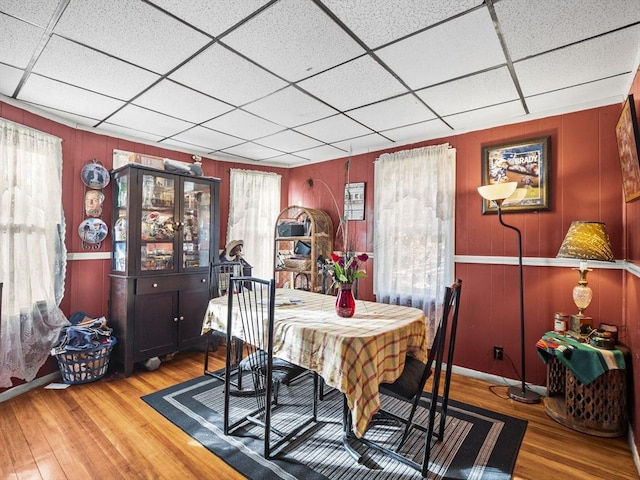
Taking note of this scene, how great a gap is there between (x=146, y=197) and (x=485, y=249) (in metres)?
3.32

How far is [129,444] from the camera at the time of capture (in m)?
1.99

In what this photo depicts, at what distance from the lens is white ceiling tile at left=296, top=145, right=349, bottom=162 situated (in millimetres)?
3834

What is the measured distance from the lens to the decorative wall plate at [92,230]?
10.3ft

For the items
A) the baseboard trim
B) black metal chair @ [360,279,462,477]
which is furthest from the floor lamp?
the baseboard trim

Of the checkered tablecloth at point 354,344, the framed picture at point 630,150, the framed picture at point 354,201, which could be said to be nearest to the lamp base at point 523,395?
the checkered tablecloth at point 354,344

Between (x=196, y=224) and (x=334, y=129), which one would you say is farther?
(x=196, y=224)

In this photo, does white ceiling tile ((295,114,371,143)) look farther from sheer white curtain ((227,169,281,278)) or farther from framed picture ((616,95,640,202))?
framed picture ((616,95,640,202))

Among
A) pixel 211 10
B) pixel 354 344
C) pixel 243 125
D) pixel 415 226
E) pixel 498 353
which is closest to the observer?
pixel 211 10

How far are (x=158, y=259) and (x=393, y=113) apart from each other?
2.66 meters

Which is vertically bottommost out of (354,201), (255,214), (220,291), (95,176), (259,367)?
(259,367)

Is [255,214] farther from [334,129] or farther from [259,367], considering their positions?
[259,367]

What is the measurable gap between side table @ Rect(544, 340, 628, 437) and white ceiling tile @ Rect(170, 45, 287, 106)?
9.53ft

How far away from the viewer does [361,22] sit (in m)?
1.59

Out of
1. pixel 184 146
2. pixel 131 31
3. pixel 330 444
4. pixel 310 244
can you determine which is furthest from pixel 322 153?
pixel 330 444
